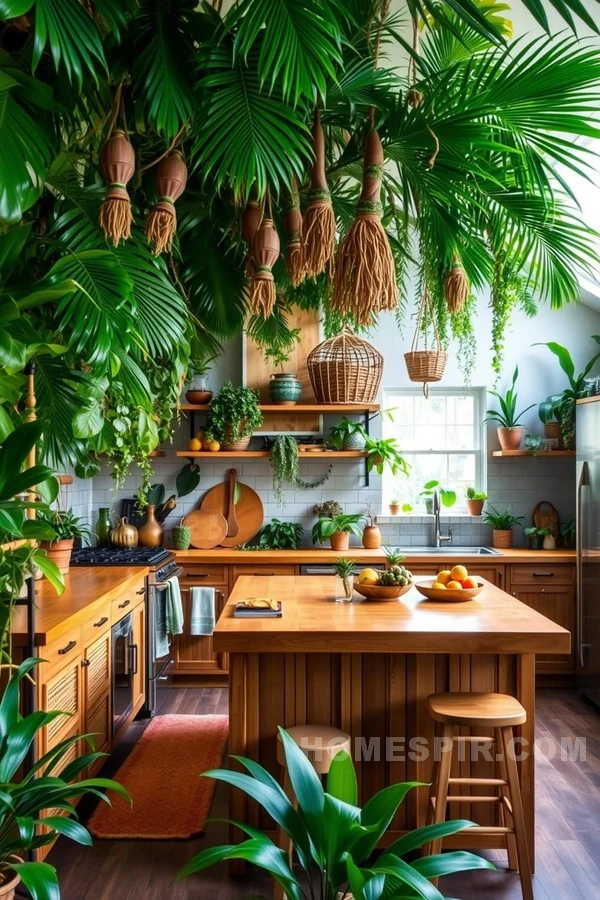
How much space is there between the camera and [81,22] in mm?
1515

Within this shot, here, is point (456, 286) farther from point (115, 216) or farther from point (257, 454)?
point (257, 454)

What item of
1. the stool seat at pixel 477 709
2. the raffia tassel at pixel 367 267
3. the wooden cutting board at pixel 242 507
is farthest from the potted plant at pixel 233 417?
the raffia tassel at pixel 367 267

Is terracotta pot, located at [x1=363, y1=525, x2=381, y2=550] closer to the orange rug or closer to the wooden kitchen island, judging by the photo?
the orange rug

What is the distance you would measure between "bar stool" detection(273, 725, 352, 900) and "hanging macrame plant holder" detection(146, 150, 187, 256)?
1677 millimetres

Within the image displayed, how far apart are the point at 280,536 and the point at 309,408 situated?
102cm

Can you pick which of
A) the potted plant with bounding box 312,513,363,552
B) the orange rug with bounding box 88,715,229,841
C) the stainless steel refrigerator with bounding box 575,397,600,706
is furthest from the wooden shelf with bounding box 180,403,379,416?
the orange rug with bounding box 88,715,229,841

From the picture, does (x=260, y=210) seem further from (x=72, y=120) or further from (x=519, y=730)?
(x=519, y=730)

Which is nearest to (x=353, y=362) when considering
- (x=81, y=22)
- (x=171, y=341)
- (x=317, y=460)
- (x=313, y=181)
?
(x=317, y=460)

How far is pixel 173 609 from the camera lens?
4367 mm

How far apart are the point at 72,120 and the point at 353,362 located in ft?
10.2

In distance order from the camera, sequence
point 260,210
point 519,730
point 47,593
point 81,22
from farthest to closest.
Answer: point 47,593
point 519,730
point 260,210
point 81,22

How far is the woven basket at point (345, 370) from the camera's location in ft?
15.5

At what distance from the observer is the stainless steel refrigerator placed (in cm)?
436

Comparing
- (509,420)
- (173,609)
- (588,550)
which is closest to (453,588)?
(588,550)
